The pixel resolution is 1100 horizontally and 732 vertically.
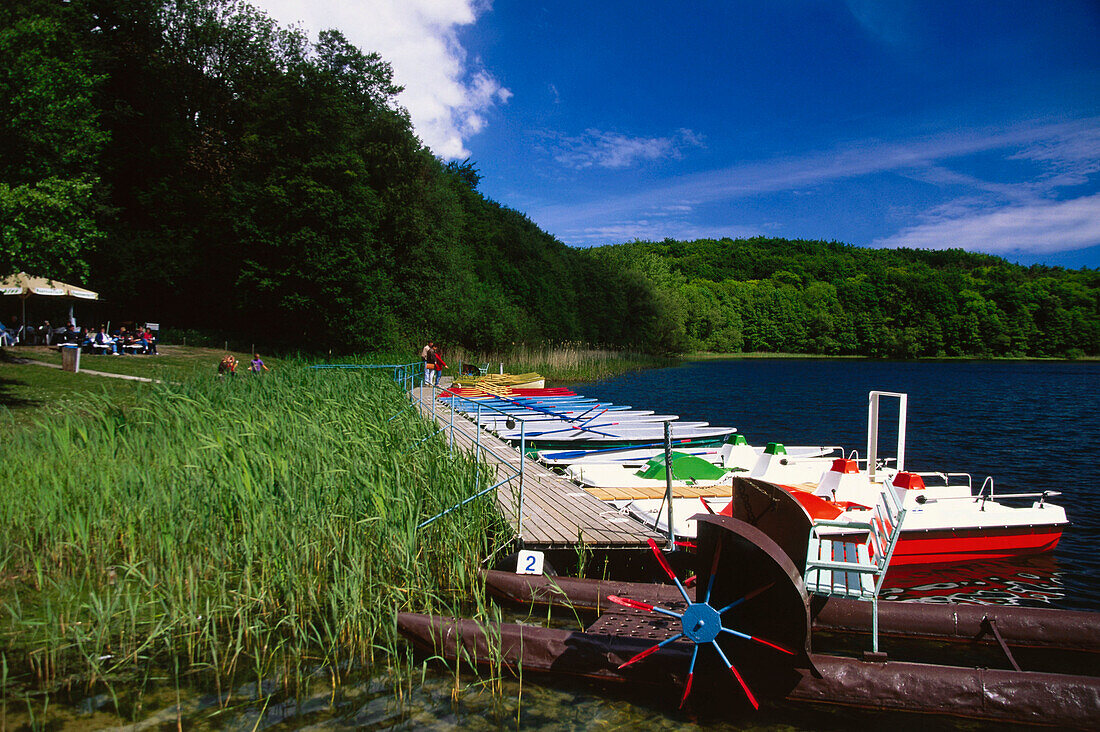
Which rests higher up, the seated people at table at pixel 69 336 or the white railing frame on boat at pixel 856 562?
the seated people at table at pixel 69 336

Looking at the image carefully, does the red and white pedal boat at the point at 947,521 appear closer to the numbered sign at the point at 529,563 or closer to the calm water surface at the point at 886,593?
the calm water surface at the point at 886,593

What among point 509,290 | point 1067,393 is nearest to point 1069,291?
point 1067,393

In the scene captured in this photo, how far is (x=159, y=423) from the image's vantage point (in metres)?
8.09

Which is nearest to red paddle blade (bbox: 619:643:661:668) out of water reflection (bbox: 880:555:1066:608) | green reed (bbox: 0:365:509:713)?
green reed (bbox: 0:365:509:713)

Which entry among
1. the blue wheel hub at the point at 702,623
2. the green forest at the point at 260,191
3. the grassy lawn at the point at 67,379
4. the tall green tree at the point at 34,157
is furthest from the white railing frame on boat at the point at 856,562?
the green forest at the point at 260,191

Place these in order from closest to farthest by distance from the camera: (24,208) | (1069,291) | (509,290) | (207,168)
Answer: (24,208), (207,168), (509,290), (1069,291)

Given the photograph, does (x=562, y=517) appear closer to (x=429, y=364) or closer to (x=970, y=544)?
(x=970, y=544)

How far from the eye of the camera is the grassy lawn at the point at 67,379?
33.9ft

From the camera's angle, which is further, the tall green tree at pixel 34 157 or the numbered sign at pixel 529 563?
the tall green tree at pixel 34 157

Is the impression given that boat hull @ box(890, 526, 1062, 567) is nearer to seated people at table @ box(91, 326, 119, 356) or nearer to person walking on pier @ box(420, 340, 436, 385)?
person walking on pier @ box(420, 340, 436, 385)

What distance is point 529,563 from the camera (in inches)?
248

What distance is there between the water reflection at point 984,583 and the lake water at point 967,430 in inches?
0.5

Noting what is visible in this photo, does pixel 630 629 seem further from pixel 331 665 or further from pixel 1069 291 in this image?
pixel 1069 291

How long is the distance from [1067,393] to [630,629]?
46871 millimetres
